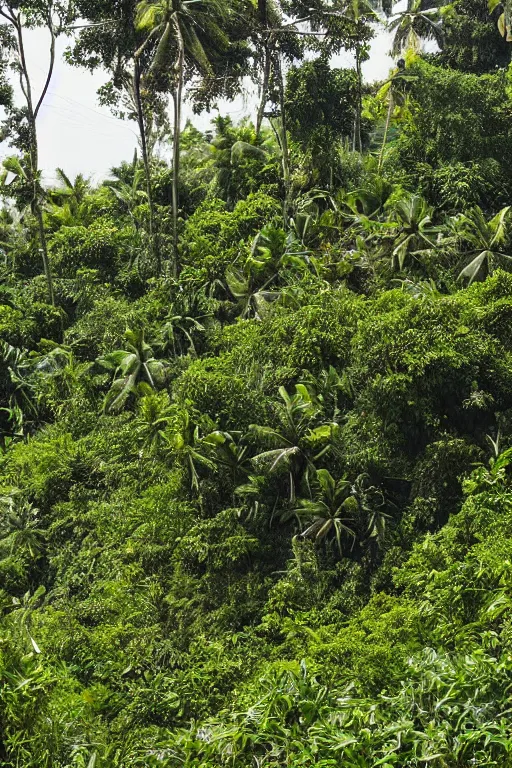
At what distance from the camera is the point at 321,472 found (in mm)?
15312

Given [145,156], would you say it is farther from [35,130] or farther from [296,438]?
[296,438]

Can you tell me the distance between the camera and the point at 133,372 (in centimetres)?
1964

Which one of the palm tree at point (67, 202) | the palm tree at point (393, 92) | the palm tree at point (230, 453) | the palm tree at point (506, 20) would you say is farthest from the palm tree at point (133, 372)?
the palm tree at point (506, 20)

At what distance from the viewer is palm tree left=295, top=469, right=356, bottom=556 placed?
15.2 m

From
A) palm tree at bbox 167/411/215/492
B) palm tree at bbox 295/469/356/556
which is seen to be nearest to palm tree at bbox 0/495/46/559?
palm tree at bbox 167/411/215/492

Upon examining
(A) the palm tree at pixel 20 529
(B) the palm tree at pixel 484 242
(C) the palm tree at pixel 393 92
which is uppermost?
Answer: (C) the palm tree at pixel 393 92

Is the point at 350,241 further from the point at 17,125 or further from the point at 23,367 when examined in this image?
the point at 17,125

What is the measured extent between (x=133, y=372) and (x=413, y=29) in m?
16.0

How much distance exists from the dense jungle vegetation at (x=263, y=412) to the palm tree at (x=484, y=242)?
0.09 meters

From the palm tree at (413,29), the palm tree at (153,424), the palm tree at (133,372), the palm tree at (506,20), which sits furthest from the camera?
the palm tree at (413,29)

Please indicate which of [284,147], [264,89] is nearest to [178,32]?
[284,147]

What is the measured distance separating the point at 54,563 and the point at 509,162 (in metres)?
14.8

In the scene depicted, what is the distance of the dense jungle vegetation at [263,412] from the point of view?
11.0 m

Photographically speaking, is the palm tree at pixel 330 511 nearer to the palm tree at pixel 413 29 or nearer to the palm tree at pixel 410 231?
the palm tree at pixel 410 231
